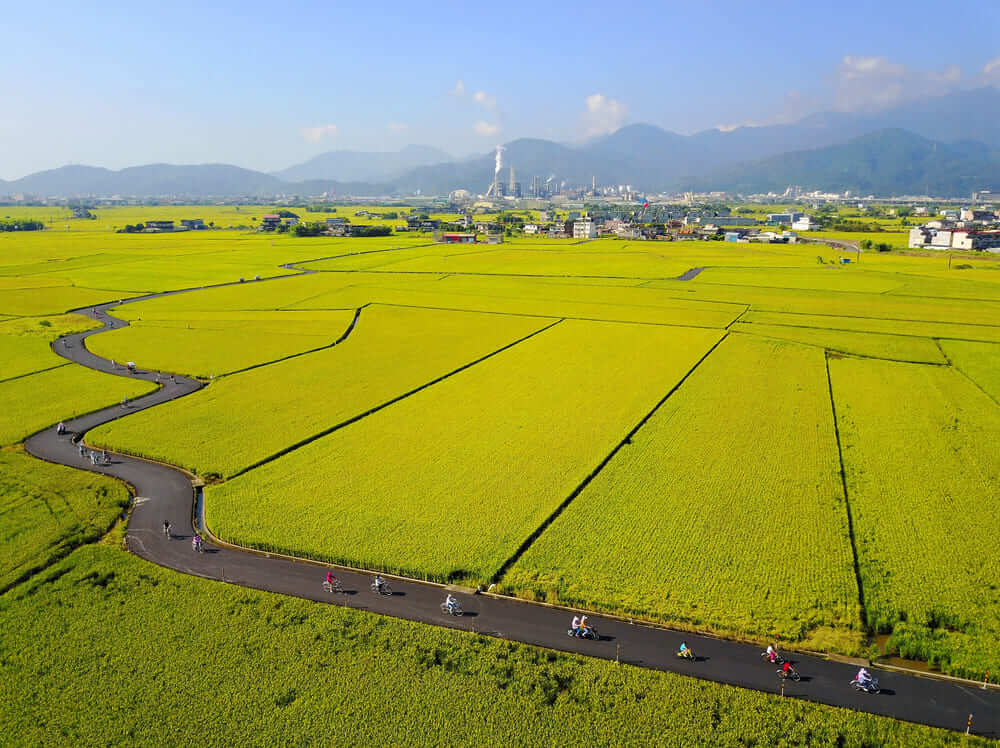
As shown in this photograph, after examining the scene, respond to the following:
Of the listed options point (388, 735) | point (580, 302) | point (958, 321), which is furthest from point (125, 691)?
point (958, 321)

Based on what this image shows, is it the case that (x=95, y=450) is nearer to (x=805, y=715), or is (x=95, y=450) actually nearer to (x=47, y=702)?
(x=47, y=702)

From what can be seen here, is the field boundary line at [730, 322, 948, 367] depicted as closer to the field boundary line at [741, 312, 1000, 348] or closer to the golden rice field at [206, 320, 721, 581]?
the field boundary line at [741, 312, 1000, 348]

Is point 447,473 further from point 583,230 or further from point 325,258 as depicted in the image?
point 583,230

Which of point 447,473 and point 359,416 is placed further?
point 359,416

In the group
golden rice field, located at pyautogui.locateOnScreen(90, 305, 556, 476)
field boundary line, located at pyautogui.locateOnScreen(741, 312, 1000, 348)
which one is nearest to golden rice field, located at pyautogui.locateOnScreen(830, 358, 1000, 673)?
field boundary line, located at pyautogui.locateOnScreen(741, 312, 1000, 348)

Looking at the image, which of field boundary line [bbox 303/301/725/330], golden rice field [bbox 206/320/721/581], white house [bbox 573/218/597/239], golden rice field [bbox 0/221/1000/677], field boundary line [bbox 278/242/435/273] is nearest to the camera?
golden rice field [bbox 0/221/1000/677]

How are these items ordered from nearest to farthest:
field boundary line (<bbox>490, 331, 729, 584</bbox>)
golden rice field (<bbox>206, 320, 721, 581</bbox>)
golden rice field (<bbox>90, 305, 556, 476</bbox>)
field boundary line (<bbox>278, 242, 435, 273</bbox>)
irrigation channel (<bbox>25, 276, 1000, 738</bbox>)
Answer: irrigation channel (<bbox>25, 276, 1000, 738</bbox>) → field boundary line (<bbox>490, 331, 729, 584</bbox>) → golden rice field (<bbox>206, 320, 721, 581</bbox>) → golden rice field (<bbox>90, 305, 556, 476</bbox>) → field boundary line (<bbox>278, 242, 435, 273</bbox>)

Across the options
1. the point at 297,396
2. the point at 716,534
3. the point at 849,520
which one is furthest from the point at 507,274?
the point at 716,534
